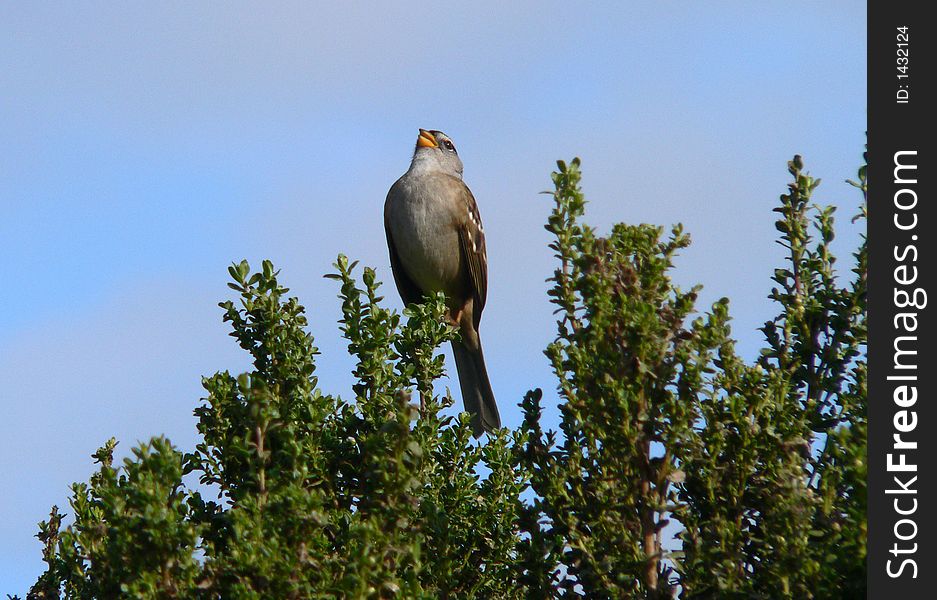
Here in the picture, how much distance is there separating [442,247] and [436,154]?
130 cm

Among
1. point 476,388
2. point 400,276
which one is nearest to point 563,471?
point 476,388

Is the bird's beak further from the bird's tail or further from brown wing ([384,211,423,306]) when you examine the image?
the bird's tail

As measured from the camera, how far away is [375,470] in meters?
4.14

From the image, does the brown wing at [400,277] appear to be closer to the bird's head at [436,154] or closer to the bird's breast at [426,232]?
the bird's breast at [426,232]

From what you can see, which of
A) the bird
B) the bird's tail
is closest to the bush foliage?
the bird's tail

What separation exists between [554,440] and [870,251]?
156 centimetres

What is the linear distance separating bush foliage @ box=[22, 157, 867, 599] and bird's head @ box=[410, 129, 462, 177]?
199 inches

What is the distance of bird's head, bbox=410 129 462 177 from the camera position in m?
10.5

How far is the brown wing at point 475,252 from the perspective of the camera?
32.4 feet

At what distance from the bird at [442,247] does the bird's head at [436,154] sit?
192 millimetres

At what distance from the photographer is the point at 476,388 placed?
9.16 m

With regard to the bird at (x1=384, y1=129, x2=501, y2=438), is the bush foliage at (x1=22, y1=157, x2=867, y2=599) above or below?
below

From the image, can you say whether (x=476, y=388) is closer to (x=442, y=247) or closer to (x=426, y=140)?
(x=442, y=247)

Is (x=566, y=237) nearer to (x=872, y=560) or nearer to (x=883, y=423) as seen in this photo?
(x=883, y=423)
